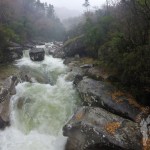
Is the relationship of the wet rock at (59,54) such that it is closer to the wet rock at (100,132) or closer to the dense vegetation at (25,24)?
the dense vegetation at (25,24)

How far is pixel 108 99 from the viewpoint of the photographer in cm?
1585

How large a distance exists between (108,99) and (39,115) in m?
4.76

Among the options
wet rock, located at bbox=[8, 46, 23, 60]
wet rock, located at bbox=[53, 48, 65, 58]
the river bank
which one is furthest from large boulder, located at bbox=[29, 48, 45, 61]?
the river bank

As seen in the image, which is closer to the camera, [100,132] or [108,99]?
[100,132]

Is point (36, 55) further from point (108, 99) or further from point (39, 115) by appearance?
point (108, 99)

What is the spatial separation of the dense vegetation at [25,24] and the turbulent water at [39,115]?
990 centimetres

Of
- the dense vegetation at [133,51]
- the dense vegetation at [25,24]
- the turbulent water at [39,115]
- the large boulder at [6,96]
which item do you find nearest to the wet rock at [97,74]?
the dense vegetation at [133,51]

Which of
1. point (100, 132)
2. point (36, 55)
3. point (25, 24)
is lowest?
point (100, 132)

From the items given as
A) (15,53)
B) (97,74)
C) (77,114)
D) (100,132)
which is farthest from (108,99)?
(15,53)

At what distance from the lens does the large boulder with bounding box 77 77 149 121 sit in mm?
14789

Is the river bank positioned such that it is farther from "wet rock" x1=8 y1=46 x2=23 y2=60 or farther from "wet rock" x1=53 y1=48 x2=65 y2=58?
"wet rock" x1=53 y1=48 x2=65 y2=58

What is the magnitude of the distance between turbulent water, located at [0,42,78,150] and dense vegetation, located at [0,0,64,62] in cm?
990

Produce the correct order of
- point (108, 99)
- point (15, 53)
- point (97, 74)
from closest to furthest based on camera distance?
point (108, 99)
point (97, 74)
point (15, 53)

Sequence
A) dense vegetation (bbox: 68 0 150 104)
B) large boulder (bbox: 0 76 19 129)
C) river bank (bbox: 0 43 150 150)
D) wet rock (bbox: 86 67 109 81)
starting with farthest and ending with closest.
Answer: wet rock (bbox: 86 67 109 81)
large boulder (bbox: 0 76 19 129)
dense vegetation (bbox: 68 0 150 104)
river bank (bbox: 0 43 150 150)
